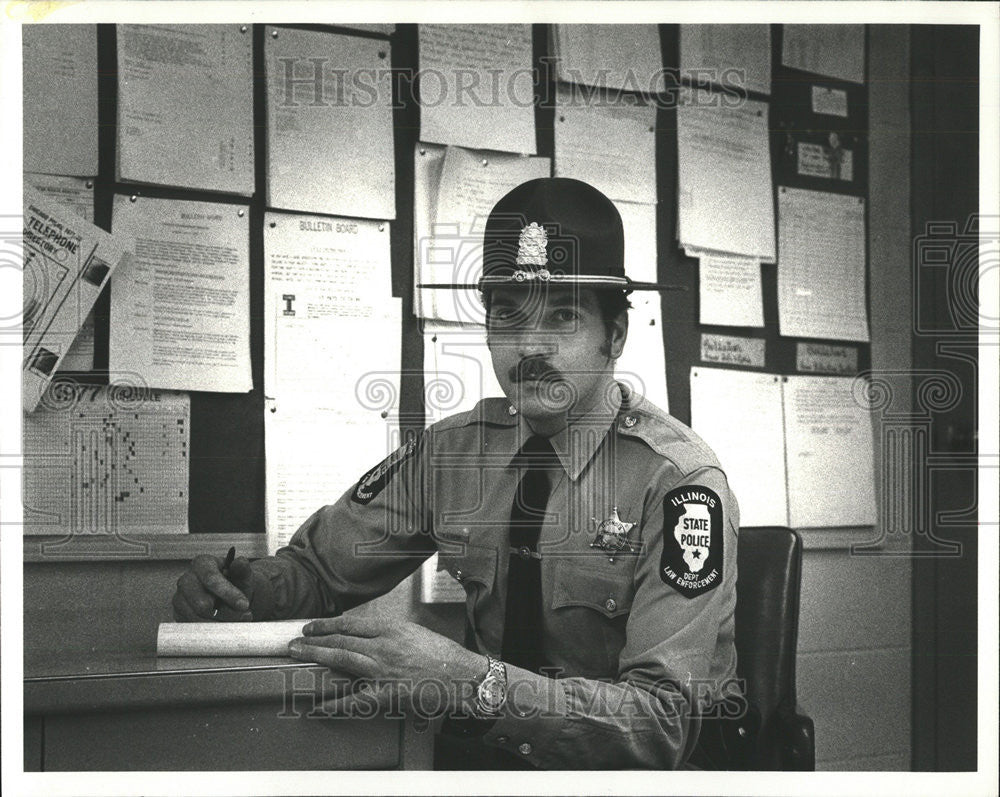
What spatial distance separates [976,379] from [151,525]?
1476 mm

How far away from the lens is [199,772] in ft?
4.71

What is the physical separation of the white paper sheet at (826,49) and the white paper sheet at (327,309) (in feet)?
2.65

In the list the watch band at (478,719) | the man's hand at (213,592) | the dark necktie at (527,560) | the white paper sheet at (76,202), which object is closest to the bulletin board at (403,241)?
the white paper sheet at (76,202)

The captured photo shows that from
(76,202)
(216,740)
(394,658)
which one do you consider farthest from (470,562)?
(76,202)

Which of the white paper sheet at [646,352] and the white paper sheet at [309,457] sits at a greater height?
the white paper sheet at [646,352]

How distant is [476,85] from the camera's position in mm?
1754

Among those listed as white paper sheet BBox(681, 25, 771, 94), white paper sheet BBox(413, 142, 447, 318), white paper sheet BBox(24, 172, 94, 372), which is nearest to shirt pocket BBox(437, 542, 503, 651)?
white paper sheet BBox(413, 142, 447, 318)

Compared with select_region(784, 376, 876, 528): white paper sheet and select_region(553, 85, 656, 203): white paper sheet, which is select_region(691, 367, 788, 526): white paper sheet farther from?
select_region(553, 85, 656, 203): white paper sheet

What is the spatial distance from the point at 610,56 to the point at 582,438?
27.1 inches

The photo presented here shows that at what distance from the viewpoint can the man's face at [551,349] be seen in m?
1.65

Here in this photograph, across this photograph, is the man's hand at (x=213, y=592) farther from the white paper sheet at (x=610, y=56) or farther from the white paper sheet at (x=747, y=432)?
the white paper sheet at (x=610, y=56)

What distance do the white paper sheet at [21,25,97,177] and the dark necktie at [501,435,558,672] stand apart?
881 mm

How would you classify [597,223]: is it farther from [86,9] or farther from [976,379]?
[86,9]

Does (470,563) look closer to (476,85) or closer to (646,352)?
(646,352)
